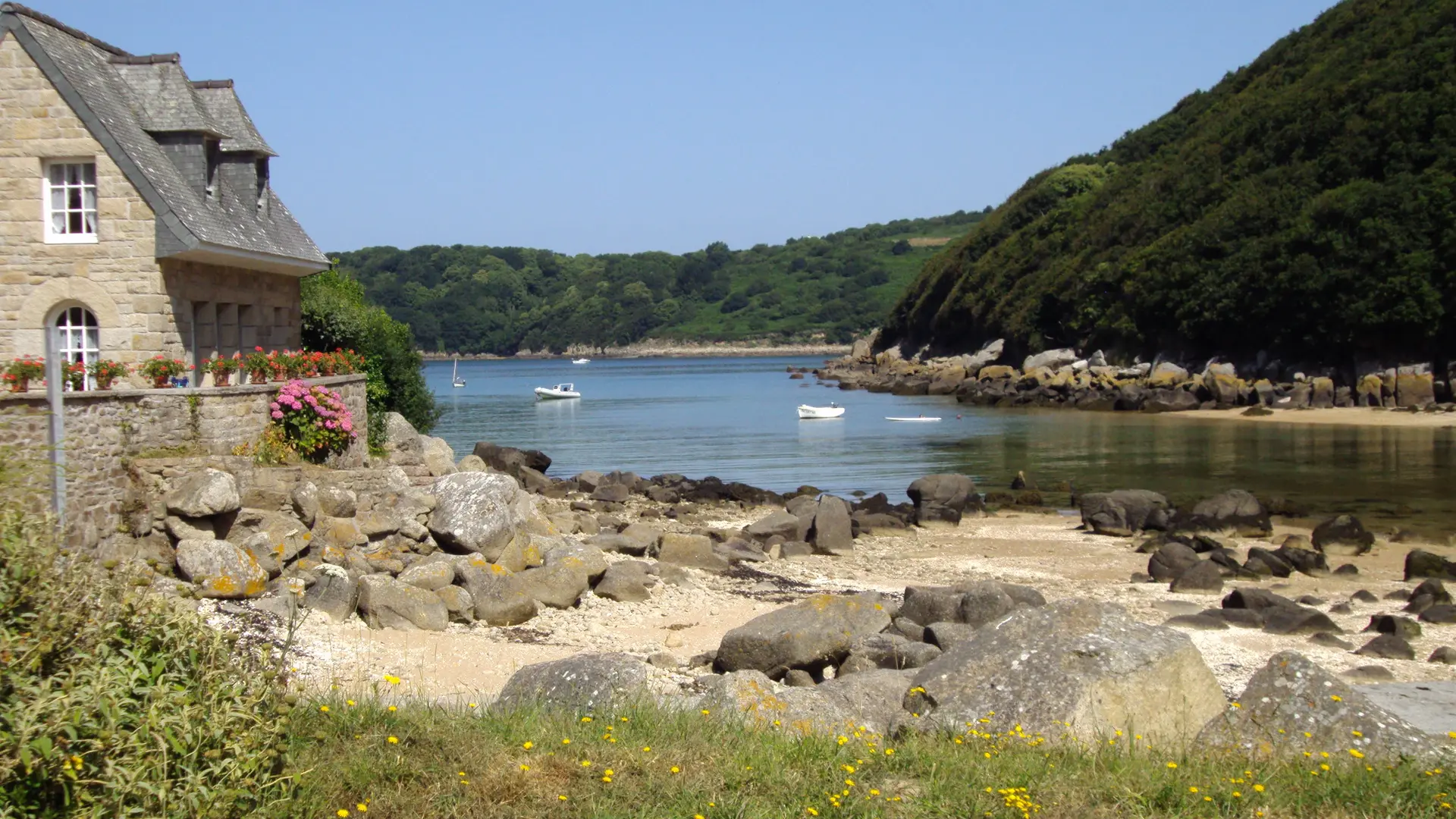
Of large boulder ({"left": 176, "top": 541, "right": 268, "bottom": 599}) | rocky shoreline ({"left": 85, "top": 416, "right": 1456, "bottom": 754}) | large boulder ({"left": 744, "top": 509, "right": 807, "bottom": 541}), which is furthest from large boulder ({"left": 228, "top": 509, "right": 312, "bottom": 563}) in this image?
large boulder ({"left": 744, "top": 509, "right": 807, "bottom": 541})

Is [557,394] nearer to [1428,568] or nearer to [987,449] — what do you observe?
[987,449]

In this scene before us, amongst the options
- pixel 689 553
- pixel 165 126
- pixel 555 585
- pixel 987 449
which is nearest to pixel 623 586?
pixel 555 585

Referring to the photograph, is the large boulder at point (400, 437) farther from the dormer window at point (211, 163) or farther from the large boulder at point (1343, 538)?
the large boulder at point (1343, 538)

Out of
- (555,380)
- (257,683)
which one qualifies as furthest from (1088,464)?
(555,380)

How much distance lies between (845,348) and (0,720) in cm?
18774

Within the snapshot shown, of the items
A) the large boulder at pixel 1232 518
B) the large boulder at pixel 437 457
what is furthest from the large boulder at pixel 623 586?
the large boulder at pixel 1232 518

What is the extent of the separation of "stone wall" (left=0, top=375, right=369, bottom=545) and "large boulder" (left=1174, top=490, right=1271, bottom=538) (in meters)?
17.9

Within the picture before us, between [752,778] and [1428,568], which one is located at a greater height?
[752,778]

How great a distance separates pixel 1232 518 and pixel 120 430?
66.3 feet

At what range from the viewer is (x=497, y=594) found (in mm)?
13438

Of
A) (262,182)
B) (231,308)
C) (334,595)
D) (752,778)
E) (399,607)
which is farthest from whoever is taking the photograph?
(262,182)

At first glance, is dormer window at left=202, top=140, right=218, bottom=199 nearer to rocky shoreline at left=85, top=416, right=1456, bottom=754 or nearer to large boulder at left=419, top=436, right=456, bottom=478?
rocky shoreline at left=85, top=416, right=1456, bottom=754

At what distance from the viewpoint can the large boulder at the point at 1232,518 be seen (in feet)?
78.0

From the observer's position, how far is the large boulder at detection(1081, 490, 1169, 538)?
24500mm
